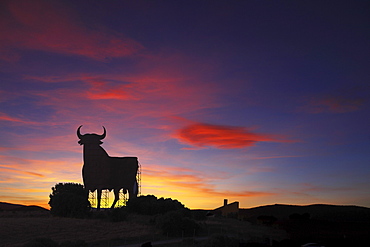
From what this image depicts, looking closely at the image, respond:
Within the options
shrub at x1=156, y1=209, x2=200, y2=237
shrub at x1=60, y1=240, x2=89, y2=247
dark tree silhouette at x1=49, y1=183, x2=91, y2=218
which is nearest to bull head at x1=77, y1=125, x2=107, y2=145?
dark tree silhouette at x1=49, y1=183, x2=91, y2=218

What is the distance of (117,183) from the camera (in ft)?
186

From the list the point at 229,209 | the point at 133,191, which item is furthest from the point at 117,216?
the point at 229,209

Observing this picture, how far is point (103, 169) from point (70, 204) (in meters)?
5.86

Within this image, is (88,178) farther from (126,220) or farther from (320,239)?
(320,239)

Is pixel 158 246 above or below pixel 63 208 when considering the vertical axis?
below

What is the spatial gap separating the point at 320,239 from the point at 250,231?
1154cm

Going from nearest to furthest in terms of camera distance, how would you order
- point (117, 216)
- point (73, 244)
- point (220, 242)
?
1. point (73, 244)
2. point (220, 242)
3. point (117, 216)

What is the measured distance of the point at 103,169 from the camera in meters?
55.0

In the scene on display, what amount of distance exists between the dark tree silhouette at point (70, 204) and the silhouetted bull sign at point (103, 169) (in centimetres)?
180

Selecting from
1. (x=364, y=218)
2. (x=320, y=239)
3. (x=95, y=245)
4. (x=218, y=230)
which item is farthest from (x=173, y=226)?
(x=364, y=218)

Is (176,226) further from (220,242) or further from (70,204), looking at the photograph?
(70,204)

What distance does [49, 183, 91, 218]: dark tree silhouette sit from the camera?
52.0 metres

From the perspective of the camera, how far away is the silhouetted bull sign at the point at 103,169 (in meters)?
54.2

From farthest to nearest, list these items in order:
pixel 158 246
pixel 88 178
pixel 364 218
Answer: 1. pixel 364 218
2. pixel 88 178
3. pixel 158 246
